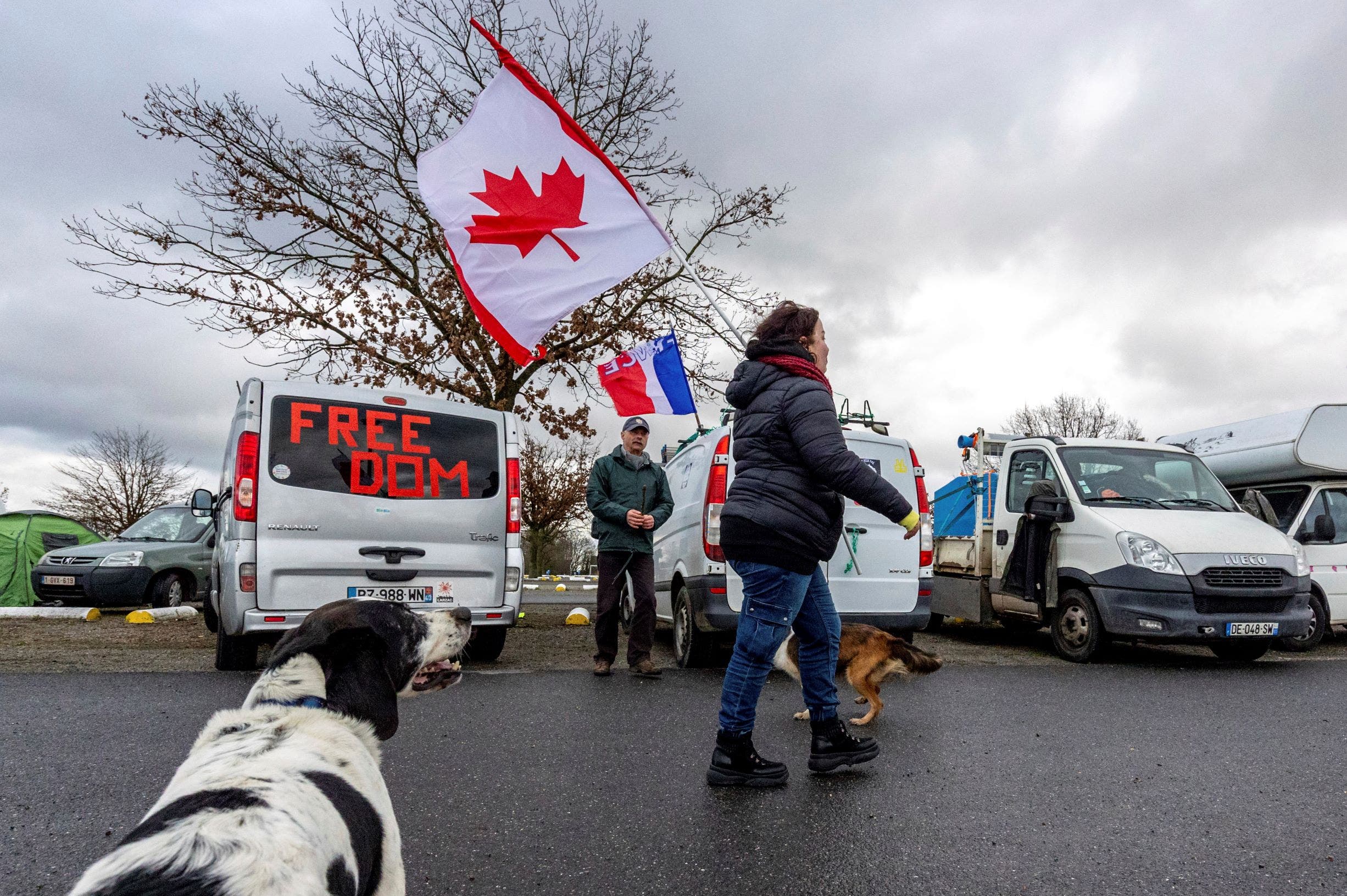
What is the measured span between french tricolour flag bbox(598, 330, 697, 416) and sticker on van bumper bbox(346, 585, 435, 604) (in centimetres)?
464

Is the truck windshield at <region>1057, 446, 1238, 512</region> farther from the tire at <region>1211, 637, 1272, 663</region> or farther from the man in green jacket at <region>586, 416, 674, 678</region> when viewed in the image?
the man in green jacket at <region>586, 416, 674, 678</region>

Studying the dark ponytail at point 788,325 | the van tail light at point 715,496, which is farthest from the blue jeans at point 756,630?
the van tail light at point 715,496

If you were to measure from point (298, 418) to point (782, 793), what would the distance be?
4547mm

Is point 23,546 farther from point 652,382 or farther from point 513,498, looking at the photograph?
point 513,498

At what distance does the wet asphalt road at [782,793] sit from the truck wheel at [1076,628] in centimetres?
173

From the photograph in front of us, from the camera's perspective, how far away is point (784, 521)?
12.1 feet

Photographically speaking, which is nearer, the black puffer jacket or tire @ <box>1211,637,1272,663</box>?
the black puffer jacket

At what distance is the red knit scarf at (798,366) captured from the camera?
151 inches

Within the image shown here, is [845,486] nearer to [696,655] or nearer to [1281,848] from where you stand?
[1281,848]

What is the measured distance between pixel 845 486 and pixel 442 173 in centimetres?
533

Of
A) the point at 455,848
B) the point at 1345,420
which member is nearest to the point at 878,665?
the point at 455,848

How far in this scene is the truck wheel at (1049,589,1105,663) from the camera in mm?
7723

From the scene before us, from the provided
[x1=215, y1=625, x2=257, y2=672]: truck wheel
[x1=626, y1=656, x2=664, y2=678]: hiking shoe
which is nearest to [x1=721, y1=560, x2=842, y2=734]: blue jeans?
[x1=626, y1=656, x2=664, y2=678]: hiking shoe

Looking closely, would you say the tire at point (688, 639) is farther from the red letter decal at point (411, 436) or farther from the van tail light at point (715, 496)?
the red letter decal at point (411, 436)
